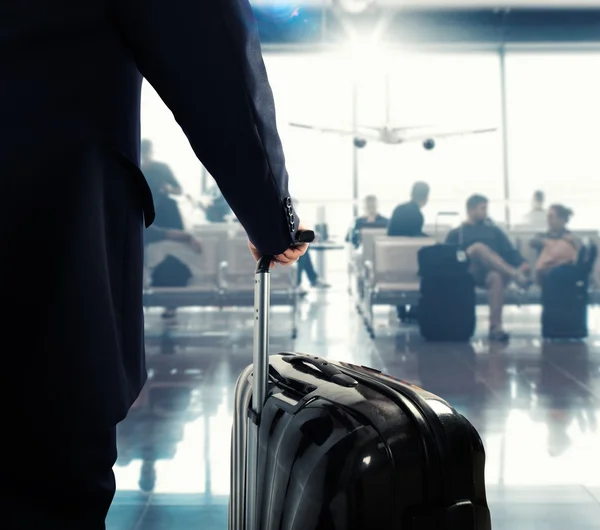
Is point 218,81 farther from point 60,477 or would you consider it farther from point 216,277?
point 216,277

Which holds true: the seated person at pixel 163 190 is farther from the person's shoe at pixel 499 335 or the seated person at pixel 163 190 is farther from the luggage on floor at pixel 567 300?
the luggage on floor at pixel 567 300

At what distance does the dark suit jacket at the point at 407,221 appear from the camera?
218 inches

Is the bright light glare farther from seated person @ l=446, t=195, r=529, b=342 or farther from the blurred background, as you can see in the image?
seated person @ l=446, t=195, r=529, b=342

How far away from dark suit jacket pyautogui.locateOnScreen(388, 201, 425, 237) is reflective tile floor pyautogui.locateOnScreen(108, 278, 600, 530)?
84 centimetres

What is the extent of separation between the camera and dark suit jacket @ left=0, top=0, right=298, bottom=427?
0.69 meters

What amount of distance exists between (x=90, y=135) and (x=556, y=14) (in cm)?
1061

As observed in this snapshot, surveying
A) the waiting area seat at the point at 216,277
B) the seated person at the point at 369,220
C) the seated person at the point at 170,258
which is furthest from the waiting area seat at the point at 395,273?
the seated person at the point at 170,258

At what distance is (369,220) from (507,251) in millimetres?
1450

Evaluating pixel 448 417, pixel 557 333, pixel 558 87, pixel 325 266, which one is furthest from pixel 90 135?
pixel 558 87

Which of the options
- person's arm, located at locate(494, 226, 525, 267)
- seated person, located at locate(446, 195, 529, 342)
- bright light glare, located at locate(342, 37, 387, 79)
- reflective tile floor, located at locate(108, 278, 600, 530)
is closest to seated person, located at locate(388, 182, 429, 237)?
seated person, located at locate(446, 195, 529, 342)

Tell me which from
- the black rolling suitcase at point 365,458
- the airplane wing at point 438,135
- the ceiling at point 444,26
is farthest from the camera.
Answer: the airplane wing at point 438,135

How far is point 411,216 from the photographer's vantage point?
560 centimetres

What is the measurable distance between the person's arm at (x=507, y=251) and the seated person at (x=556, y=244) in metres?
0.15

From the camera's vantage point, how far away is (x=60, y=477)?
0.70m
